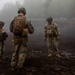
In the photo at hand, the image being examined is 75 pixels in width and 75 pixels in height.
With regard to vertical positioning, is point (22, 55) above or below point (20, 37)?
below

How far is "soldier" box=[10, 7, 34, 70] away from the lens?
27.4 feet

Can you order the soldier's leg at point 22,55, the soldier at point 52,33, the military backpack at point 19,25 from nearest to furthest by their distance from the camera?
the soldier's leg at point 22,55
the military backpack at point 19,25
the soldier at point 52,33

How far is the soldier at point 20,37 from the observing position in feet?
27.4

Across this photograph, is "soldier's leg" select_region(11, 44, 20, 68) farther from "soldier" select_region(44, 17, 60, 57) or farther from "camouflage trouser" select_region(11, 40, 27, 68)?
"soldier" select_region(44, 17, 60, 57)

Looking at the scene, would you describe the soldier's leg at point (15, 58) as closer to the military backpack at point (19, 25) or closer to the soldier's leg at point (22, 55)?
the soldier's leg at point (22, 55)

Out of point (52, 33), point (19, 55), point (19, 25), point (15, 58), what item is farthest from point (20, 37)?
point (52, 33)

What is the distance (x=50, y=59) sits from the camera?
1084 cm

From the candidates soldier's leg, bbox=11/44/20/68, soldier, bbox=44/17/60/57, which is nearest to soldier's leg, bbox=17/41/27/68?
soldier's leg, bbox=11/44/20/68

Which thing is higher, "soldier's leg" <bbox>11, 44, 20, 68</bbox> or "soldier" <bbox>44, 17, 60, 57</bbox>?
"soldier" <bbox>44, 17, 60, 57</bbox>

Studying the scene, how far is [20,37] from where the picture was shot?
8.53 metres

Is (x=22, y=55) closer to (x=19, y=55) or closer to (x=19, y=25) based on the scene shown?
(x=19, y=55)

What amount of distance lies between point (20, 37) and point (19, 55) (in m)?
0.70

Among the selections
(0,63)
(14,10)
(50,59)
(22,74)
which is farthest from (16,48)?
(14,10)

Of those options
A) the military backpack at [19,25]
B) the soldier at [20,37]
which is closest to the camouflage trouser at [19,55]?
the soldier at [20,37]
